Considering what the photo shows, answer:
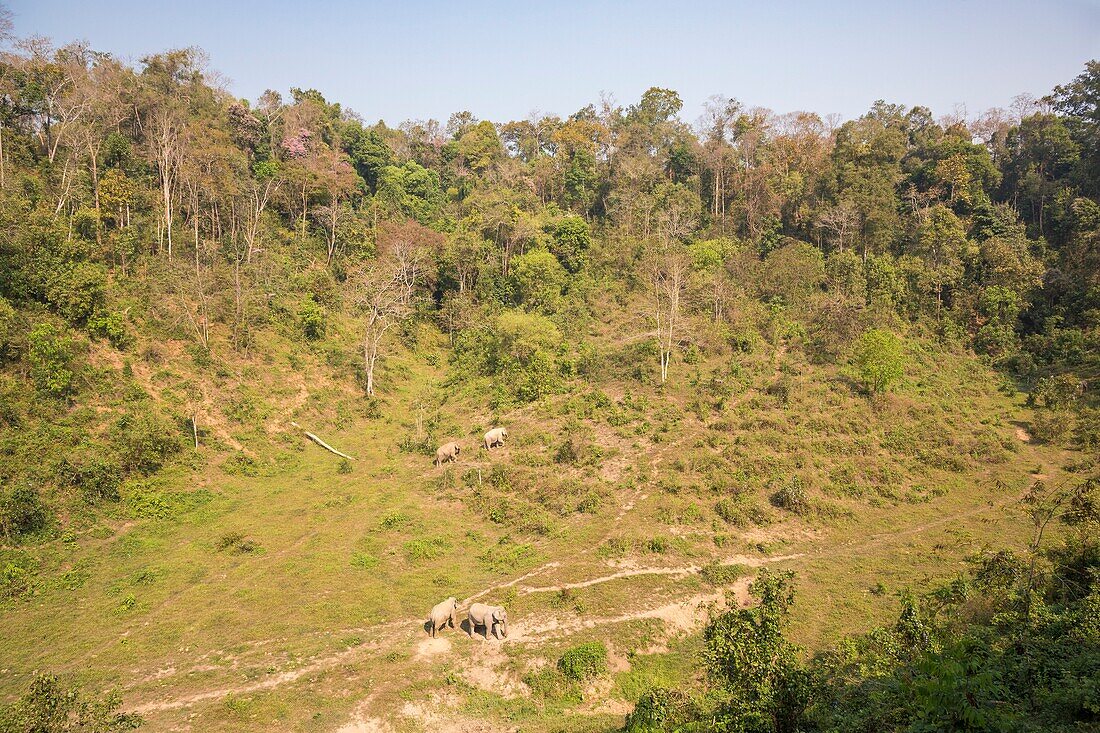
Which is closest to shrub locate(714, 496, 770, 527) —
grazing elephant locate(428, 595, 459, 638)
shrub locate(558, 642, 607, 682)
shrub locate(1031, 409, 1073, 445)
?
shrub locate(558, 642, 607, 682)

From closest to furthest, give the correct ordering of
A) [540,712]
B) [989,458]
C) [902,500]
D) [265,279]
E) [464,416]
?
[540,712]
[902,500]
[989,458]
[464,416]
[265,279]

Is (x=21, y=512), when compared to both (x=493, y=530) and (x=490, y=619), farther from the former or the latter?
(x=490, y=619)

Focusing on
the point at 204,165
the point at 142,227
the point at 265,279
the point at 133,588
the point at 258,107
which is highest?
the point at 258,107

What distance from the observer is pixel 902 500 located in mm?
23156

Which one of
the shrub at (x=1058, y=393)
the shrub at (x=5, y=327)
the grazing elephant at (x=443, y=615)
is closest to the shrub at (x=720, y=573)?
the grazing elephant at (x=443, y=615)

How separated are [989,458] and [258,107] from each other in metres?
65.1

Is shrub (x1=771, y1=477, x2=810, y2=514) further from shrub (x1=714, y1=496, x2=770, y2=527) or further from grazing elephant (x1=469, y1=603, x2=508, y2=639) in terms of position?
grazing elephant (x1=469, y1=603, x2=508, y2=639)

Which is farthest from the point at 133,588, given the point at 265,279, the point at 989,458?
the point at 989,458

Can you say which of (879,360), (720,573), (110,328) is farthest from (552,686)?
(110,328)

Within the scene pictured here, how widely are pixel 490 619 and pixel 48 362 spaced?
885 inches

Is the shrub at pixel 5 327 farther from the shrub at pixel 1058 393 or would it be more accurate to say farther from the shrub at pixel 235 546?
the shrub at pixel 1058 393

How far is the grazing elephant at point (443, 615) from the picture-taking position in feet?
52.1

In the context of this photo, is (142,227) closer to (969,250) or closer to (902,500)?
(902,500)

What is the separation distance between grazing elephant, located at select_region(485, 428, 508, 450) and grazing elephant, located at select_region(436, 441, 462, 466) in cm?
156
